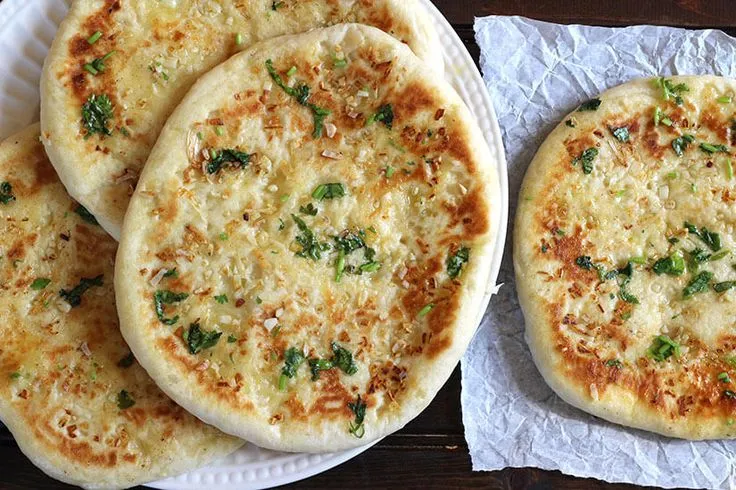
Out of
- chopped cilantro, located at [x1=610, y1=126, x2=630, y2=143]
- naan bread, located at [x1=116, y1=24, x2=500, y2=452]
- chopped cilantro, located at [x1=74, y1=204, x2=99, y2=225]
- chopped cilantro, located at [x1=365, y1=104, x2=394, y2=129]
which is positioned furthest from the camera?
chopped cilantro, located at [x1=610, y1=126, x2=630, y2=143]

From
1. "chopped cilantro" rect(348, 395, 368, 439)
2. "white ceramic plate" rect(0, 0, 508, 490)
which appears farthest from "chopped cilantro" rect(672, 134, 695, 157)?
"chopped cilantro" rect(348, 395, 368, 439)

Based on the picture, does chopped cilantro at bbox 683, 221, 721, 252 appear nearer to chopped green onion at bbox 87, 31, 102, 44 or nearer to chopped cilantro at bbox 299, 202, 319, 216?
chopped cilantro at bbox 299, 202, 319, 216

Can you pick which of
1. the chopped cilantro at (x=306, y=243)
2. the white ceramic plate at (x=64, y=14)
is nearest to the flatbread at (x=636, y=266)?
the white ceramic plate at (x=64, y=14)

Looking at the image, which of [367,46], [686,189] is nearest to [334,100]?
[367,46]

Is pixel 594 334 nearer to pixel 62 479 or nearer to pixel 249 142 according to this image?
pixel 249 142

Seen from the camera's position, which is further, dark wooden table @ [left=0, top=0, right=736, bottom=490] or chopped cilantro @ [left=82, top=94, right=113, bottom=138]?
dark wooden table @ [left=0, top=0, right=736, bottom=490]

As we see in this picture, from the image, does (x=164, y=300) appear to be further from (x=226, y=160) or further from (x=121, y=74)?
(x=121, y=74)

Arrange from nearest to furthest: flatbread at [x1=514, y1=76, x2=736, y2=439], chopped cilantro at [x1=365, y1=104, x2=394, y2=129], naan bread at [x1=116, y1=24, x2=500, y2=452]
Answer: naan bread at [x1=116, y1=24, x2=500, y2=452], chopped cilantro at [x1=365, y1=104, x2=394, y2=129], flatbread at [x1=514, y1=76, x2=736, y2=439]

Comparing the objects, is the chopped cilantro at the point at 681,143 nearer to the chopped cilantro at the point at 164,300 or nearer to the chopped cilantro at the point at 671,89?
the chopped cilantro at the point at 671,89

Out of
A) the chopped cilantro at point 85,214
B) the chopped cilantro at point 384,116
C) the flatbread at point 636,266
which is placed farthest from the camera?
the flatbread at point 636,266
